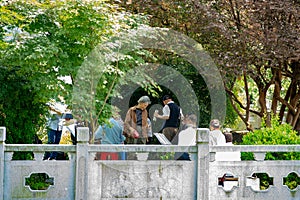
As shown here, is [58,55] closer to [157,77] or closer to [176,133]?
[176,133]

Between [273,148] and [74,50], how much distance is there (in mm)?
3763

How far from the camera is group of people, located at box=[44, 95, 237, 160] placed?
34.0 ft

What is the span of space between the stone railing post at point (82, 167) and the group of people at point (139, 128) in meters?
2.37

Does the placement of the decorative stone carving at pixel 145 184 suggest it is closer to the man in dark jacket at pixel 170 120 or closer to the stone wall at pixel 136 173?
the stone wall at pixel 136 173

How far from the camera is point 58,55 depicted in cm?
938

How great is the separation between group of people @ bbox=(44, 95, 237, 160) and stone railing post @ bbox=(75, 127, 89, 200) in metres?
2.37

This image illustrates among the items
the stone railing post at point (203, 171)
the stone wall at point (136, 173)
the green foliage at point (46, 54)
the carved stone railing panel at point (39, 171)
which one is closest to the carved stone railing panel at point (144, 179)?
the stone wall at point (136, 173)

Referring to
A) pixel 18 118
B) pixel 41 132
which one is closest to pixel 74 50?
pixel 18 118

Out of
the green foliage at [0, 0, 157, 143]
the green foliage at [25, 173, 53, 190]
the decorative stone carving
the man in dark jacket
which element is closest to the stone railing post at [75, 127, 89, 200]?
the decorative stone carving

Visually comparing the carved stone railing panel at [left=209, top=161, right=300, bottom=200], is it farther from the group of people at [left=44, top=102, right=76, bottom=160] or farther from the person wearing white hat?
the group of people at [left=44, top=102, right=76, bottom=160]

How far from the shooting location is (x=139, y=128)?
11609 millimetres

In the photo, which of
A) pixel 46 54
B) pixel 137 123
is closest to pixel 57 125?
pixel 137 123

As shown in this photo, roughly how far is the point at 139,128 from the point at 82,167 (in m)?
3.89

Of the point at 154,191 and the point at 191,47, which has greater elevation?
the point at 191,47
